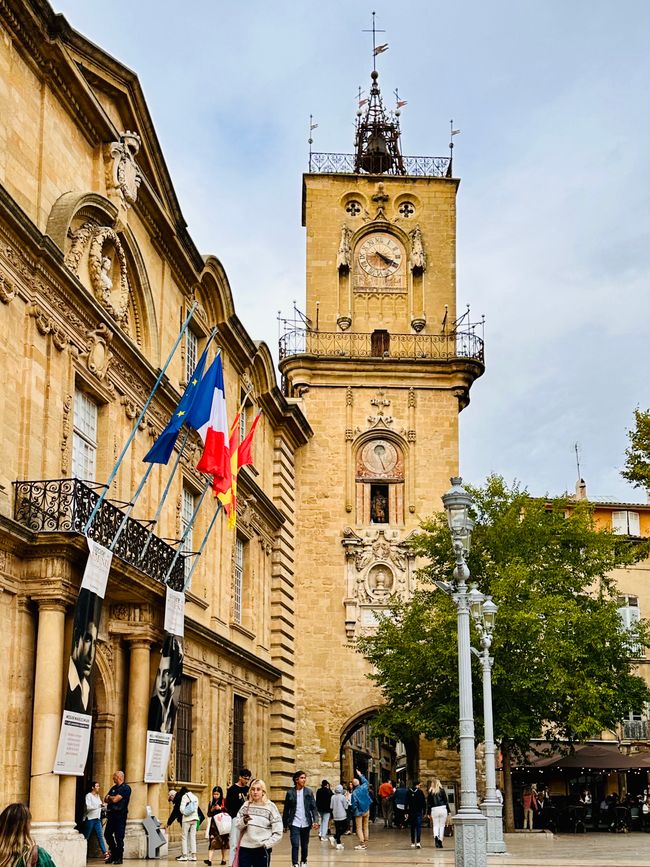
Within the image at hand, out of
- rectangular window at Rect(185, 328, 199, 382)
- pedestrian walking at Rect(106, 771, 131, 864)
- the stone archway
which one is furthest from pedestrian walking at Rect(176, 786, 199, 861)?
the stone archway

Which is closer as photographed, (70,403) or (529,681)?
(70,403)

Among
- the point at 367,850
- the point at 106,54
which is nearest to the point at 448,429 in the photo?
the point at 367,850

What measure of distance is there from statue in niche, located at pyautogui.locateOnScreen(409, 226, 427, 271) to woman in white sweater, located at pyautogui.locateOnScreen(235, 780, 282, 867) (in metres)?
33.2

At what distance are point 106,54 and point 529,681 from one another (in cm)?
1985

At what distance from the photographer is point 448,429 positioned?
43.8 metres

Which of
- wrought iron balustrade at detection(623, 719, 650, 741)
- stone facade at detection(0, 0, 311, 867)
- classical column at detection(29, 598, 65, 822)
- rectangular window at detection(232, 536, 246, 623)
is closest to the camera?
classical column at detection(29, 598, 65, 822)

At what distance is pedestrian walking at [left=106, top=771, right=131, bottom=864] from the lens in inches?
848

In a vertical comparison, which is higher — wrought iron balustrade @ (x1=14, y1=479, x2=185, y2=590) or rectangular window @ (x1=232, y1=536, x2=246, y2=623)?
rectangular window @ (x1=232, y1=536, x2=246, y2=623)

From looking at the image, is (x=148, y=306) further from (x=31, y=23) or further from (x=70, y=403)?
(x=31, y=23)

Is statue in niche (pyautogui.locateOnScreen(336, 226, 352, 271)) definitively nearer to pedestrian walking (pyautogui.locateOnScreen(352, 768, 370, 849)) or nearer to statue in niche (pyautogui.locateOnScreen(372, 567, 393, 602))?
statue in niche (pyautogui.locateOnScreen(372, 567, 393, 602))

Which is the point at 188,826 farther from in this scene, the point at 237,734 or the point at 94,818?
the point at 237,734

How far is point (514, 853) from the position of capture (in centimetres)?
2662

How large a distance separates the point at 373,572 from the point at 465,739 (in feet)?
78.9

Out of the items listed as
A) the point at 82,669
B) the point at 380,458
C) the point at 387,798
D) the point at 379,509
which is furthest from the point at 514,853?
the point at 380,458
